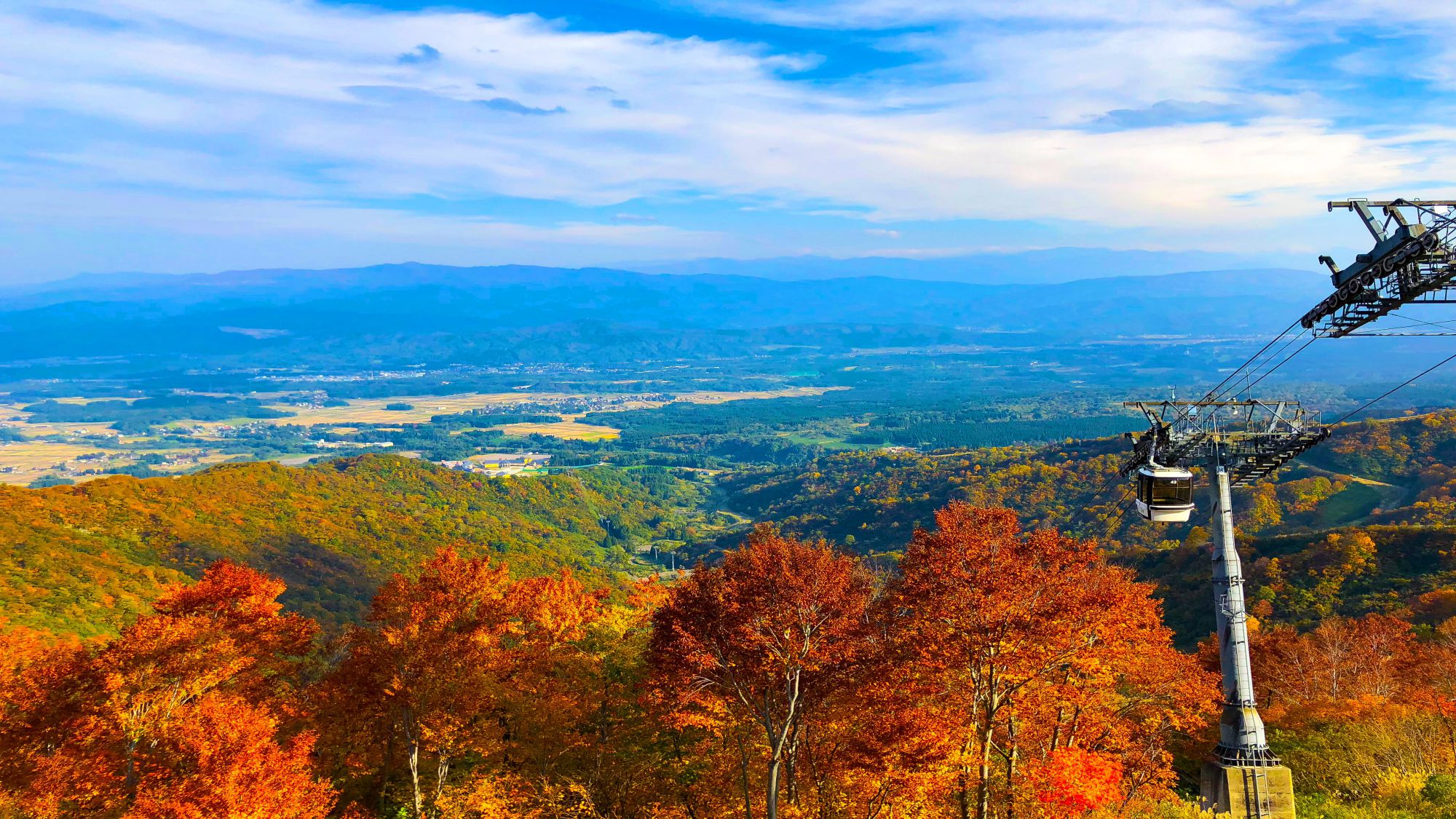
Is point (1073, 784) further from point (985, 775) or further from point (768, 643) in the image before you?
point (768, 643)

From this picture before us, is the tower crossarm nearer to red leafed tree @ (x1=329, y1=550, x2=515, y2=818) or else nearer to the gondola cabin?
the gondola cabin

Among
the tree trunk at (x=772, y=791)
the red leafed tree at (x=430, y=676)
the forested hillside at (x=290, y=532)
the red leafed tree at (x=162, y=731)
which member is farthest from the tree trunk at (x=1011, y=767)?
Result: the forested hillside at (x=290, y=532)

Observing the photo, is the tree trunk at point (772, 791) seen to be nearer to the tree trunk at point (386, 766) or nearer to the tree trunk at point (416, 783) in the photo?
the tree trunk at point (416, 783)

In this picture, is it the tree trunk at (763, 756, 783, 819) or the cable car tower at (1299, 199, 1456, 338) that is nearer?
the cable car tower at (1299, 199, 1456, 338)

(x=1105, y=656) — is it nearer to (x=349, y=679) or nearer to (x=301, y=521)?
(x=349, y=679)

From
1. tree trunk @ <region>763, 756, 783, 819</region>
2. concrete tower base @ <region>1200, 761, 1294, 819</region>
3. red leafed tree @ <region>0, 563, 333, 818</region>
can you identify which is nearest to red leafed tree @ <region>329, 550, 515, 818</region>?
red leafed tree @ <region>0, 563, 333, 818</region>

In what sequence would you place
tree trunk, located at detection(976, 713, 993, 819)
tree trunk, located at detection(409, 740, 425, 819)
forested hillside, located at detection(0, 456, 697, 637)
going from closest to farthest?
tree trunk, located at detection(976, 713, 993, 819) → tree trunk, located at detection(409, 740, 425, 819) → forested hillside, located at detection(0, 456, 697, 637)
